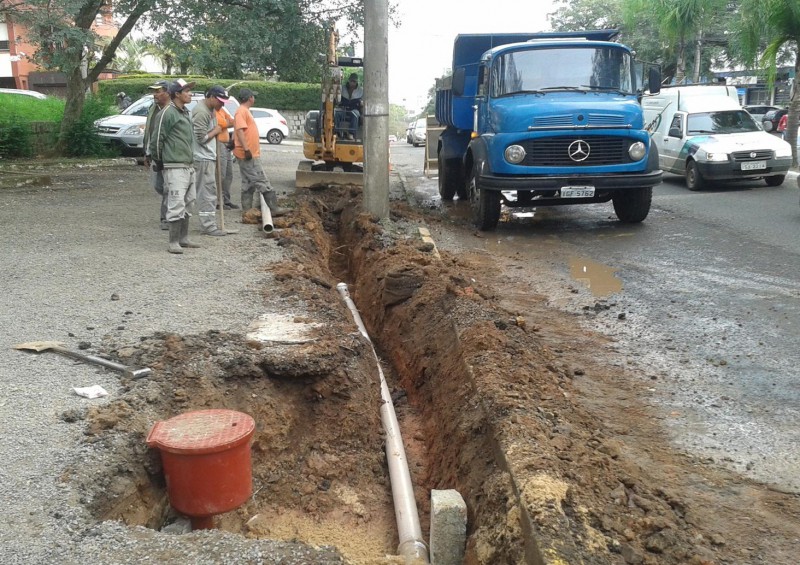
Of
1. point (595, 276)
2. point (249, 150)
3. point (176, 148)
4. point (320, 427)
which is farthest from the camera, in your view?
point (249, 150)

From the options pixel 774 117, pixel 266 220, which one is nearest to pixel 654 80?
pixel 266 220

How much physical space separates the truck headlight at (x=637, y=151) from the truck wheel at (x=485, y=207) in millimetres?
1960

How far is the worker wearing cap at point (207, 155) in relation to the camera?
400 inches

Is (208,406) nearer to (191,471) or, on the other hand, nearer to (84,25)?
(191,471)

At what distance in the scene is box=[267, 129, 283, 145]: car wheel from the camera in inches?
1345

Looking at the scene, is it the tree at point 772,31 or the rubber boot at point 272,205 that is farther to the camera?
the tree at point 772,31

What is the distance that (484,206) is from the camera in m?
11.7

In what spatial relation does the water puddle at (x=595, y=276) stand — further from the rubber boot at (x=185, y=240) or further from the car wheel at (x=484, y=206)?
the rubber boot at (x=185, y=240)

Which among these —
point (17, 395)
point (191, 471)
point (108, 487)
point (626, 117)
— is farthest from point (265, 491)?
point (626, 117)

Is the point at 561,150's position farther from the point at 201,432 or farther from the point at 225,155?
the point at 201,432

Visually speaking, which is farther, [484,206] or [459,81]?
[459,81]

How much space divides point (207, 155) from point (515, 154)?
13.7ft

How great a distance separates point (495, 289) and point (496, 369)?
323 cm

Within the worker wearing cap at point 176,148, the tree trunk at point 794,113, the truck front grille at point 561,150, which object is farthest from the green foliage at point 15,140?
the tree trunk at point 794,113
